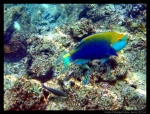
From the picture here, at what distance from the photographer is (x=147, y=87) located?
162 inches

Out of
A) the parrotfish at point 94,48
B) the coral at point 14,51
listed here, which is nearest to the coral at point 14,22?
the coral at point 14,51

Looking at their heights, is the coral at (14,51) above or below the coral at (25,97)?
above

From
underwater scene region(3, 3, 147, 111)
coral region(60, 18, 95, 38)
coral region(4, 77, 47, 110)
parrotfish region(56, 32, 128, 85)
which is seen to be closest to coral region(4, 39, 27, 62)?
underwater scene region(3, 3, 147, 111)

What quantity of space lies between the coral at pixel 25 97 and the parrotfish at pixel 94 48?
0.89 meters

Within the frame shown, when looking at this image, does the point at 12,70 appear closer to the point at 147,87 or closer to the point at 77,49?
the point at 77,49

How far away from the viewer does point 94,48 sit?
3184mm

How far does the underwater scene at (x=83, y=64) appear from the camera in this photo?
10.7ft

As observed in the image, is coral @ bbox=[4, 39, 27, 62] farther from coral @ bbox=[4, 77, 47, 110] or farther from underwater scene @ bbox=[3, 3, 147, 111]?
coral @ bbox=[4, 77, 47, 110]

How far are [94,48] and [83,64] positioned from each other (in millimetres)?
1002

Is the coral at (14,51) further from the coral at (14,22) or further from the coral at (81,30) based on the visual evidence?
the coral at (81,30)

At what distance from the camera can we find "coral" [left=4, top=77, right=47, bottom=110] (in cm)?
353

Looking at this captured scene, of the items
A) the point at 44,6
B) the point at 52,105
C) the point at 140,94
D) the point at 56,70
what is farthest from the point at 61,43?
the point at 44,6

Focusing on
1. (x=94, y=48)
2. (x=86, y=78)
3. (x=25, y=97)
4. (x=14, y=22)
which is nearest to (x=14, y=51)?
(x=14, y=22)

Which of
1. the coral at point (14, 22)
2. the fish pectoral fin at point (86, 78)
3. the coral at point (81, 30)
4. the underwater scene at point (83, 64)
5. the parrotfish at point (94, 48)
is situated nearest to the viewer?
the parrotfish at point (94, 48)
